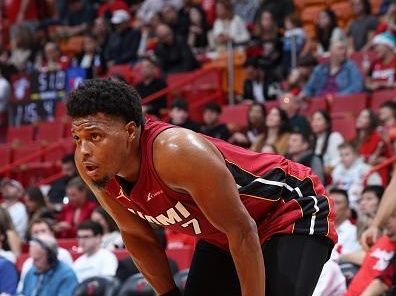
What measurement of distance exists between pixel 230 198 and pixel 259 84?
868cm

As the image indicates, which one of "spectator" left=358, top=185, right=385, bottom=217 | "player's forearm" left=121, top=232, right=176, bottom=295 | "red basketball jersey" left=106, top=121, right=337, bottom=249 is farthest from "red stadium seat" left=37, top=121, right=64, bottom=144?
"red basketball jersey" left=106, top=121, right=337, bottom=249

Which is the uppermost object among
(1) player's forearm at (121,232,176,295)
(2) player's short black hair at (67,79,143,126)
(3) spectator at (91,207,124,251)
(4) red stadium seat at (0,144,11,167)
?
(2) player's short black hair at (67,79,143,126)

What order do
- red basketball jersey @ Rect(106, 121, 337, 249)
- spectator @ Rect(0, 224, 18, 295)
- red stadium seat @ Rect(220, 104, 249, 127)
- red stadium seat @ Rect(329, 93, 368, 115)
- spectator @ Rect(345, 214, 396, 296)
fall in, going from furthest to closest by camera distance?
1. red stadium seat @ Rect(220, 104, 249, 127)
2. red stadium seat @ Rect(329, 93, 368, 115)
3. spectator @ Rect(0, 224, 18, 295)
4. spectator @ Rect(345, 214, 396, 296)
5. red basketball jersey @ Rect(106, 121, 337, 249)

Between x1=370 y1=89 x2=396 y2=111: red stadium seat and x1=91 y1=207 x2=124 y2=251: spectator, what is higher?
x1=370 y1=89 x2=396 y2=111: red stadium seat

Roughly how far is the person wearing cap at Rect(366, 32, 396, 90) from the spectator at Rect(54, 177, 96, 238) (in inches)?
129

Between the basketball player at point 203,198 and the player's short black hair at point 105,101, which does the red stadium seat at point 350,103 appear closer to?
the basketball player at point 203,198

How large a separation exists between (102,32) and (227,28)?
2.30 m

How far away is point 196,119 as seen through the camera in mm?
12211

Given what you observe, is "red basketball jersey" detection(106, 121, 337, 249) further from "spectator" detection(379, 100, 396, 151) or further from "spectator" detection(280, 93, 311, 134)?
"spectator" detection(280, 93, 311, 134)

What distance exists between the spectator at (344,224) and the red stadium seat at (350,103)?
114 inches

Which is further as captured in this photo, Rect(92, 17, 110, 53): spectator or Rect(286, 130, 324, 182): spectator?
Rect(92, 17, 110, 53): spectator

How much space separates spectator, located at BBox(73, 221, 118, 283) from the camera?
7559mm

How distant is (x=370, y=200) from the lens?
7.24 meters

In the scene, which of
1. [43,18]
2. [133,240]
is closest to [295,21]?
[43,18]
